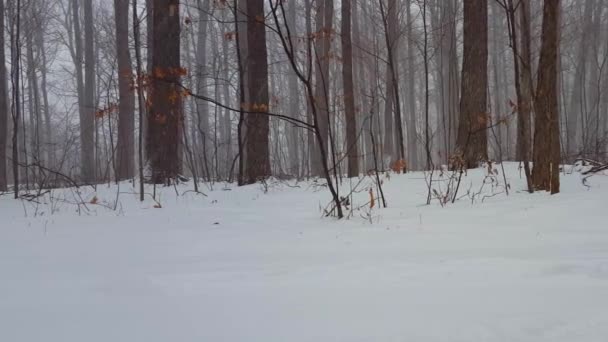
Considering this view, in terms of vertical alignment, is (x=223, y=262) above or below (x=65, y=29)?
below

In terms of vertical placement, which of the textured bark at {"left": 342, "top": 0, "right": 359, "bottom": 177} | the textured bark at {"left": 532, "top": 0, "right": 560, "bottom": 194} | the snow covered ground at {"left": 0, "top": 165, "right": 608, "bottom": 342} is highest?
the textured bark at {"left": 342, "top": 0, "right": 359, "bottom": 177}

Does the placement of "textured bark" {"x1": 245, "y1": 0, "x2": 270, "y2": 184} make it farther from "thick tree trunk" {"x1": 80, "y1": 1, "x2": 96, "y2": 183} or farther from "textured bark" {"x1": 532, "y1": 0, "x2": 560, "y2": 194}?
"thick tree trunk" {"x1": 80, "y1": 1, "x2": 96, "y2": 183}

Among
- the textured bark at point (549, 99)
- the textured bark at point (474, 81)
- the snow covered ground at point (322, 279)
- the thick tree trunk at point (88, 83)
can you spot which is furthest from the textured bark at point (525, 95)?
the thick tree trunk at point (88, 83)

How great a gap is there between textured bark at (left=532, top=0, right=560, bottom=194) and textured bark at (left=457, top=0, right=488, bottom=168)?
2.66 meters

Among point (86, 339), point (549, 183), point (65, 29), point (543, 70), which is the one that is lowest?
point (86, 339)

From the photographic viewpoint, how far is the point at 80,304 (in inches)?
48.8

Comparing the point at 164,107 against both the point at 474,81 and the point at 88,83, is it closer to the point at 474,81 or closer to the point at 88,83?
the point at 474,81

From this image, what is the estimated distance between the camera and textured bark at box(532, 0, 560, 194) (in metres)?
3.29

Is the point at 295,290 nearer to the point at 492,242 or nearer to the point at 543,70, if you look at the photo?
the point at 492,242

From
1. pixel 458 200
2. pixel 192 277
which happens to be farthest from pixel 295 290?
pixel 458 200

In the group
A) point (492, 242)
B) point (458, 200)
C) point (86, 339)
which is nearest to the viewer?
point (86, 339)

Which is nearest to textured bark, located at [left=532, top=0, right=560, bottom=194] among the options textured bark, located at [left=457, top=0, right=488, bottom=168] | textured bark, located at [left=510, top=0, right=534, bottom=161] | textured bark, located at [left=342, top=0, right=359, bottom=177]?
textured bark, located at [left=510, top=0, right=534, bottom=161]

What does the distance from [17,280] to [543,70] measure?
3.59 meters

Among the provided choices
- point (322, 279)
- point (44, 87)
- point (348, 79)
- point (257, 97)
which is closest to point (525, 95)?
point (322, 279)
